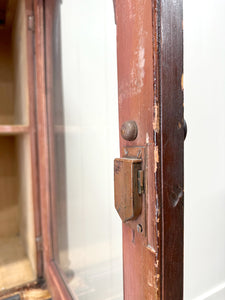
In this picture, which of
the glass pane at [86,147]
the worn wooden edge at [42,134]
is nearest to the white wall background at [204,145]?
the glass pane at [86,147]

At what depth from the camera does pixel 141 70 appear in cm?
24

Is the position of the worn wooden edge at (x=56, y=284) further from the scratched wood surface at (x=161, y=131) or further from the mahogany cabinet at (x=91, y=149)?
the scratched wood surface at (x=161, y=131)

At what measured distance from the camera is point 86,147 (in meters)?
0.58

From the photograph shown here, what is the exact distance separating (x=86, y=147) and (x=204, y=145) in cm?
55

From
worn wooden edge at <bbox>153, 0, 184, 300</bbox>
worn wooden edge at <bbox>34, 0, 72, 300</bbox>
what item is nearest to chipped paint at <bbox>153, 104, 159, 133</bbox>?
worn wooden edge at <bbox>153, 0, 184, 300</bbox>

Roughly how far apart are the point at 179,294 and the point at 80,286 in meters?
0.46

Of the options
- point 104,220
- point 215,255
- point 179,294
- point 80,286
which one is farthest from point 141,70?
point 215,255

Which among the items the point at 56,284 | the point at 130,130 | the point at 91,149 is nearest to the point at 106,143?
the point at 91,149

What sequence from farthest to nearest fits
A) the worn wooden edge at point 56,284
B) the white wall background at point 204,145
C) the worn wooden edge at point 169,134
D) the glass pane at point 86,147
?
the white wall background at point 204,145 < the worn wooden edge at point 56,284 < the glass pane at point 86,147 < the worn wooden edge at point 169,134

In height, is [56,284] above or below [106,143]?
below

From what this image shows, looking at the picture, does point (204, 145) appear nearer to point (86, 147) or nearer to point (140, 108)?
point (86, 147)

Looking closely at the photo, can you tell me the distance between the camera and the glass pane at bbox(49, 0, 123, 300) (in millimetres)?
480

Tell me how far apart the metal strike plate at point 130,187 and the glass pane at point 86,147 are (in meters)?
Result: 0.19

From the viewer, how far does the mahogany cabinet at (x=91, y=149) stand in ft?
0.75
